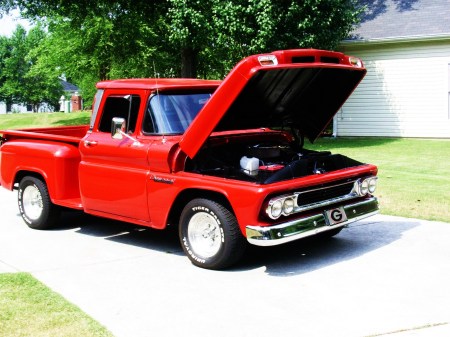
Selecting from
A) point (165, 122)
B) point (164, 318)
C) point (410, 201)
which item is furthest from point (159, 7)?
point (164, 318)

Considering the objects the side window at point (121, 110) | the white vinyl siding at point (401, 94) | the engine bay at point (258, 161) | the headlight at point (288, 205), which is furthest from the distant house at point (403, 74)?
the headlight at point (288, 205)

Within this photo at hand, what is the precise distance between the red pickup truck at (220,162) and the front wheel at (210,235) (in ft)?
0.03

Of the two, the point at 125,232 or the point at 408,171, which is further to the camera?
the point at 408,171

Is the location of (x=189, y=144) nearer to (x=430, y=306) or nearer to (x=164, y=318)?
(x=164, y=318)

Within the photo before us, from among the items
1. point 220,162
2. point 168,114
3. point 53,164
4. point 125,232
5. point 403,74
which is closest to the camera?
point 220,162

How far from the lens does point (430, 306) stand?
5.16 meters

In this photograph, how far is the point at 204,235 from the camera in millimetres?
6285

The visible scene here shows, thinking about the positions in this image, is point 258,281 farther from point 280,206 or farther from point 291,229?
point 280,206

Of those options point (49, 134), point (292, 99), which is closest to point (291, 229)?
point (292, 99)

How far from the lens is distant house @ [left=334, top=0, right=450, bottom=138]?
66.0 ft

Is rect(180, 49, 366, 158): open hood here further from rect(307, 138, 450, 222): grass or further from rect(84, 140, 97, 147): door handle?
rect(307, 138, 450, 222): grass

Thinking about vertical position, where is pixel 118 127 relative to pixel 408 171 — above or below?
above

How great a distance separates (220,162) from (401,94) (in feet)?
50.9

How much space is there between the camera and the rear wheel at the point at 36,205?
803 centimetres
